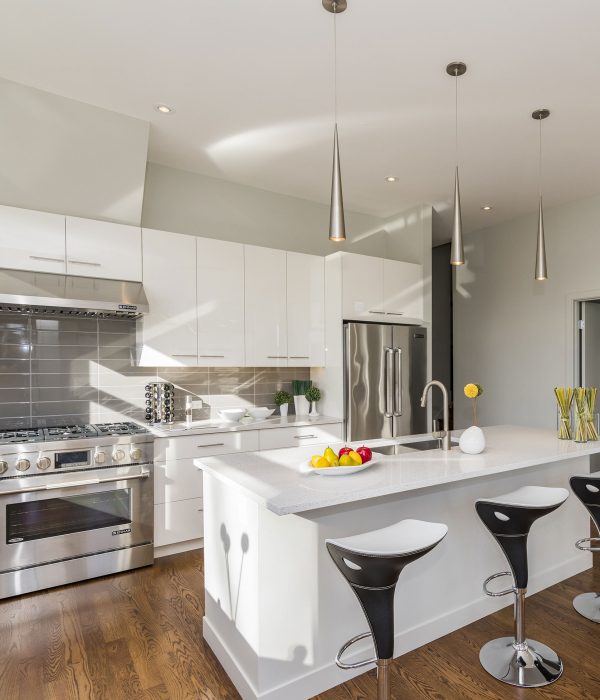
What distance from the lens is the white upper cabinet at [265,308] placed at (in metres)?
3.88

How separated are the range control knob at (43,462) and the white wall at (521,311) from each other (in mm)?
4666

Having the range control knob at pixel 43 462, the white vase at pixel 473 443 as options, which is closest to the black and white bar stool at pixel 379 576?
the white vase at pixel 473 443

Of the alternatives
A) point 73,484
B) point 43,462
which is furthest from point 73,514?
point 43,462

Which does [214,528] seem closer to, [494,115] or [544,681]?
[544,681]

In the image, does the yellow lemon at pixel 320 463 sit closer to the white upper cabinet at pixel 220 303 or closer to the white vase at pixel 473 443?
the white vase at pixel 473 443

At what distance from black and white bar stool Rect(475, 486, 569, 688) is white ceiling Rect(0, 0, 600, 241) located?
7.41 feet

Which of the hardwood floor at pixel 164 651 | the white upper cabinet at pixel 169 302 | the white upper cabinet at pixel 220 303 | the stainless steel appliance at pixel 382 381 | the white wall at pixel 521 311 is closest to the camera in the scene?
the hardwood floor at pixel 164 651

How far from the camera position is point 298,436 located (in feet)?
12.6

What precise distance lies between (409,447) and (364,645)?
41.1 inches

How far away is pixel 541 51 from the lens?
2438 millimetres

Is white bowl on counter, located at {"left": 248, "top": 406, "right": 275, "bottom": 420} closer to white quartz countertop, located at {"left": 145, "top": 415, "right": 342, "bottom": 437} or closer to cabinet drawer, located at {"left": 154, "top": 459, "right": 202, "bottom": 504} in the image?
white quartz countertop, located at {"left": 145, "top": 415, "right": 342, "bottom": 437}

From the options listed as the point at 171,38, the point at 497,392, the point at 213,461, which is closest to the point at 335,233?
the point at 213,461

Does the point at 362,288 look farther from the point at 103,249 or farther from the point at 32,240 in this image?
the point at 32,240

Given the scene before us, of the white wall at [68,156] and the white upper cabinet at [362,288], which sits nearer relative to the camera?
the white wall at [68,156]
